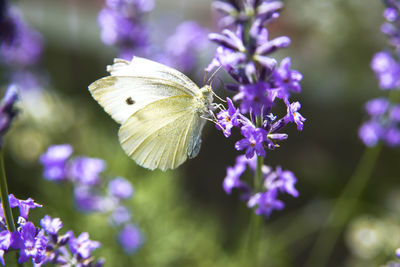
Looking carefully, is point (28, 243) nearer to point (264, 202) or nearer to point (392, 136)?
point (264, 202)

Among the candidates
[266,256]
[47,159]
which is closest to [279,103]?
[266,256]

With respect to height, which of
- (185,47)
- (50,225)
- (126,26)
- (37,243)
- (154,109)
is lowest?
(37,243)

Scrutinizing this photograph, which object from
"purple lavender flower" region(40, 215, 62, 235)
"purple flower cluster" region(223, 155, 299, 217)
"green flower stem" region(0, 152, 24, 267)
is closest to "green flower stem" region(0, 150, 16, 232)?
"green flower stem" region(0, 152, 24, 267)

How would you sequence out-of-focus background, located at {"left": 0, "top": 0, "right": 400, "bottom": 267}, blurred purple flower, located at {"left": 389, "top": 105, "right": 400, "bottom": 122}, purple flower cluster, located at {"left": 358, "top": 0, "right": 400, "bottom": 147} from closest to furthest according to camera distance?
purple flower cluster, located at {"left": 358, "top": 0, "right": 400, "bottom": 147} < blurred purple flower, located at {"left": 389, "top": 105, "right": 400, "bottom": 122} < out-of-focus background, located at {"left": 0, "top": 0, "right": 400, "bottom": 267}

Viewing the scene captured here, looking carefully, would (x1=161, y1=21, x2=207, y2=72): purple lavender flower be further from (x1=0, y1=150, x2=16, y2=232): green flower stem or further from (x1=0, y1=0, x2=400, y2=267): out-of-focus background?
(x1=0, y1=150, x2=16, y2=232): green flower stem

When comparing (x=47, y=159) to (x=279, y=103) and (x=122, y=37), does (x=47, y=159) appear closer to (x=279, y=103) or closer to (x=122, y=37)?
(x=122, y=37)

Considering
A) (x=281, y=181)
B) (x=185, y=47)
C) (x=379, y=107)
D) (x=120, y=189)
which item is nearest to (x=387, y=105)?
(x=379, y=107)
